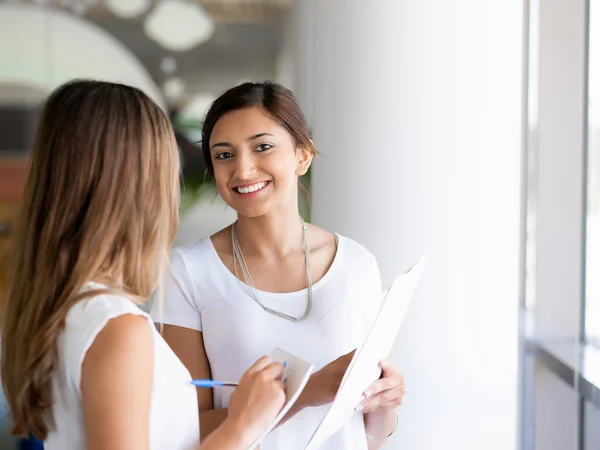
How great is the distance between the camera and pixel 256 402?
3.61ft

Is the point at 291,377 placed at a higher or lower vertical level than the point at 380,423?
higher

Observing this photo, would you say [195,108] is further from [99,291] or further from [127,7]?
[99,291]

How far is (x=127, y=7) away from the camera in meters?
3.08

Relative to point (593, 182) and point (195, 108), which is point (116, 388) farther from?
point (195, 108)

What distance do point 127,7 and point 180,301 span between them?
189 cm

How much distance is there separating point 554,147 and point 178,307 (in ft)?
5.09

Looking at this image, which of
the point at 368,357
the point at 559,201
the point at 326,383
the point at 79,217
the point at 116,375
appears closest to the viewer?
the point at 116,375

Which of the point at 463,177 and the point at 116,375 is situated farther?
the point at 463,177

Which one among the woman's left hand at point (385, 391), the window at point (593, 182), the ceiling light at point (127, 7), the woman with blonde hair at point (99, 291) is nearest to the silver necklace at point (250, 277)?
the woman's left hand at point (385, 391)

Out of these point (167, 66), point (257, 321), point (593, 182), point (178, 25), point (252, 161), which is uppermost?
point (178, 25)

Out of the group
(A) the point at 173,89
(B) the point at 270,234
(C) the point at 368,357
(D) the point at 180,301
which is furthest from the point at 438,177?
(A) the point at 173,89

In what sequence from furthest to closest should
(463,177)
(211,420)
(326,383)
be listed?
(463,177), (211,420), (326,383)

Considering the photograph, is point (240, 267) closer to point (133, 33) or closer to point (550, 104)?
point (550, 104)

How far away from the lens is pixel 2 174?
3199 mm
